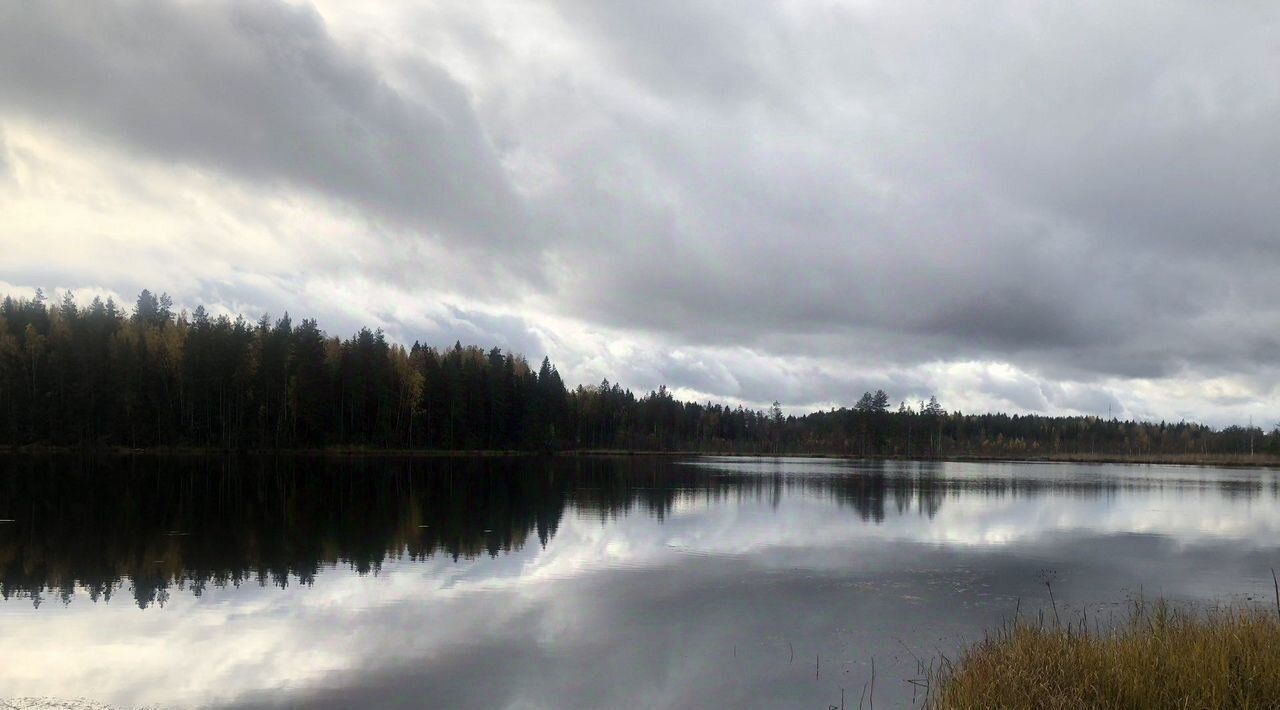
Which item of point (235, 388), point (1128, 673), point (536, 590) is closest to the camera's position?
point (1128, 673)

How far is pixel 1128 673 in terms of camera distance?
995cm

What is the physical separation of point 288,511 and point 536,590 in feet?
66.2

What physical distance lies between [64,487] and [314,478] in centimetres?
1553

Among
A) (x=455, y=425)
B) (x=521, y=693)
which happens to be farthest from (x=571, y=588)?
(x=455, y=425)

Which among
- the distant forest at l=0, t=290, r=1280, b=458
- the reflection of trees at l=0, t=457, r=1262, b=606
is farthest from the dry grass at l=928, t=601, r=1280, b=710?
the distant forest at l=0, t=290, r=1280, b=458

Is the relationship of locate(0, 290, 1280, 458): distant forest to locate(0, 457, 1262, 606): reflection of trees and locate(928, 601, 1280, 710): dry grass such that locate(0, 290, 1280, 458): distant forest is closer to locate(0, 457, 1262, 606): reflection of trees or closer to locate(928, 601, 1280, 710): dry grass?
locate(0, 457, 1262, 606): reflection of trees

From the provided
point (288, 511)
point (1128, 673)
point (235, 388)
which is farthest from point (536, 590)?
point (235, 388)

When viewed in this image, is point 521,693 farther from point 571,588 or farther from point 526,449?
point 526,449

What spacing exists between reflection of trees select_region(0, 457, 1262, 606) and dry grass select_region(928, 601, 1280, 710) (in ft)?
55.3

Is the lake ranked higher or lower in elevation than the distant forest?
lower

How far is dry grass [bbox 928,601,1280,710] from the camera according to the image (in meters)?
9.55

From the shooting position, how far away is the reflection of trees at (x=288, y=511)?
22.1 m

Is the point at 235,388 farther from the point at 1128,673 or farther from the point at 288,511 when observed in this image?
the point at 1128,673

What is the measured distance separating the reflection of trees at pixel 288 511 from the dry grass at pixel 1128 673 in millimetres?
16841
